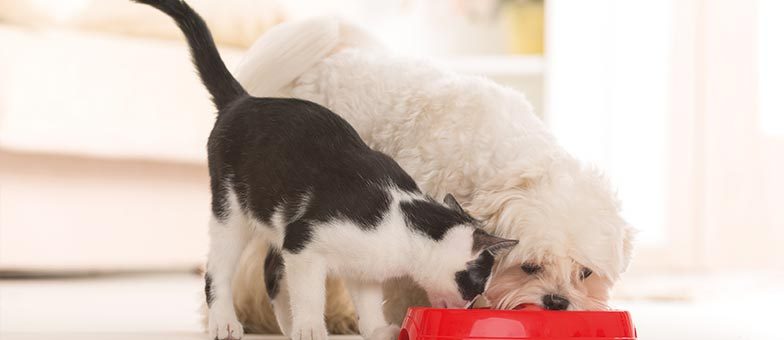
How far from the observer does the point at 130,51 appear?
3.70m

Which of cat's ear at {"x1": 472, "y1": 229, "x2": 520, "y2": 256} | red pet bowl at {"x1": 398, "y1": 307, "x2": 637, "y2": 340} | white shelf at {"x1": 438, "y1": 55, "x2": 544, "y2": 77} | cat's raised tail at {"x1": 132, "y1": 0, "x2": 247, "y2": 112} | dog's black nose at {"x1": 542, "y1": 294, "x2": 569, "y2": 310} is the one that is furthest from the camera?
white shelf at {"x1": 438, "y1": 55, "x2": 544, "y2": 77}

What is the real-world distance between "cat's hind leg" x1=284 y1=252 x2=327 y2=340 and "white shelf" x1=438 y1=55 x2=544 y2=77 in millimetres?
3094

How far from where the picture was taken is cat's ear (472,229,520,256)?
165cm

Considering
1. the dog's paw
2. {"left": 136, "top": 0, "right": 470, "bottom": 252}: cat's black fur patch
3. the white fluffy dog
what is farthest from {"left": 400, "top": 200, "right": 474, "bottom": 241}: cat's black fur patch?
the dog's paw

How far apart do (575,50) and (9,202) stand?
2512mm

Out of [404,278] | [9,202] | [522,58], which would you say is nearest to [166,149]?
[9,202]

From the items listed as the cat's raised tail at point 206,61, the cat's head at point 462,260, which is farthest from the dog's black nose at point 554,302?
the cat's raised tail at point 206,61

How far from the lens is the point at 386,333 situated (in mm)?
1770

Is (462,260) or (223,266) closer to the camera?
(462,260)

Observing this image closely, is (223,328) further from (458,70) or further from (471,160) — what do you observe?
(458,70)

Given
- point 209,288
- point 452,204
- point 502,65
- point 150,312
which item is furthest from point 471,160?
point 502,65

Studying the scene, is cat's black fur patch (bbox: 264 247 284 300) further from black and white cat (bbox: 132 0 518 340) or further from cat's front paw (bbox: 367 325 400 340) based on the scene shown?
cat's front paw (bbox: 367 325 400 340)

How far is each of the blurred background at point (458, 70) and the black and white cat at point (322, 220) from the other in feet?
1.11

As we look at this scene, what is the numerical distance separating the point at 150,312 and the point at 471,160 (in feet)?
3.91
